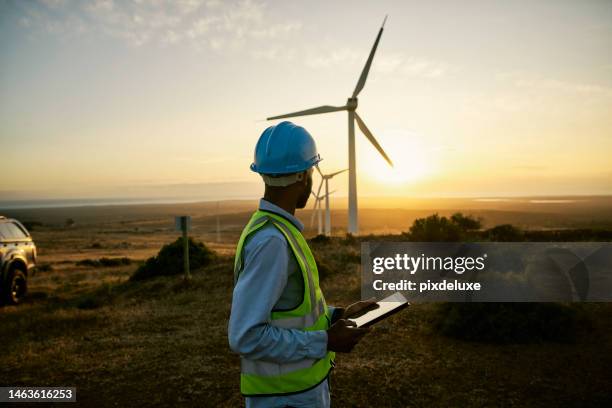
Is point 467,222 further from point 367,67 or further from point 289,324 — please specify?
point 289,324

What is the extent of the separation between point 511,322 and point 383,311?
6.65 meters

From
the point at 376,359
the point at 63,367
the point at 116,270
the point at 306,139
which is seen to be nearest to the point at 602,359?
the point at 376,359

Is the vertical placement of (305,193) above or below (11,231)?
above

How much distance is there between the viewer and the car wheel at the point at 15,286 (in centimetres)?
1229

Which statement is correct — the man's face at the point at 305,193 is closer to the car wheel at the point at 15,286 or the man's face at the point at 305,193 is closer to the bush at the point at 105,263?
the car wheel at the point at 15,286

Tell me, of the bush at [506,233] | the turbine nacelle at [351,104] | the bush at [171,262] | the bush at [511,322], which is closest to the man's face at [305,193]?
the bush at [511,322]

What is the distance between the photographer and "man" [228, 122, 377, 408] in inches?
83.1

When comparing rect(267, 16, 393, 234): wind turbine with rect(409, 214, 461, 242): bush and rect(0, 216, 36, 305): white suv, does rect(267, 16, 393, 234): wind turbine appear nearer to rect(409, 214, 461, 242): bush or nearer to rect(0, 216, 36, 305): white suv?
rect(409, 214, 461, 242): bush

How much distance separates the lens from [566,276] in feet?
35.7

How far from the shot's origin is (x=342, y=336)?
7.70 feet

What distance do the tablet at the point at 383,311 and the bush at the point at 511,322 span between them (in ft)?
20.3

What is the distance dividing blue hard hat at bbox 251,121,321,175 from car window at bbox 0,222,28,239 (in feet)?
40.0

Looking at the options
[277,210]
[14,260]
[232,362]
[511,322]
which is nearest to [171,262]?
[14,260]

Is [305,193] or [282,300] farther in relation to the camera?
[305,193]
